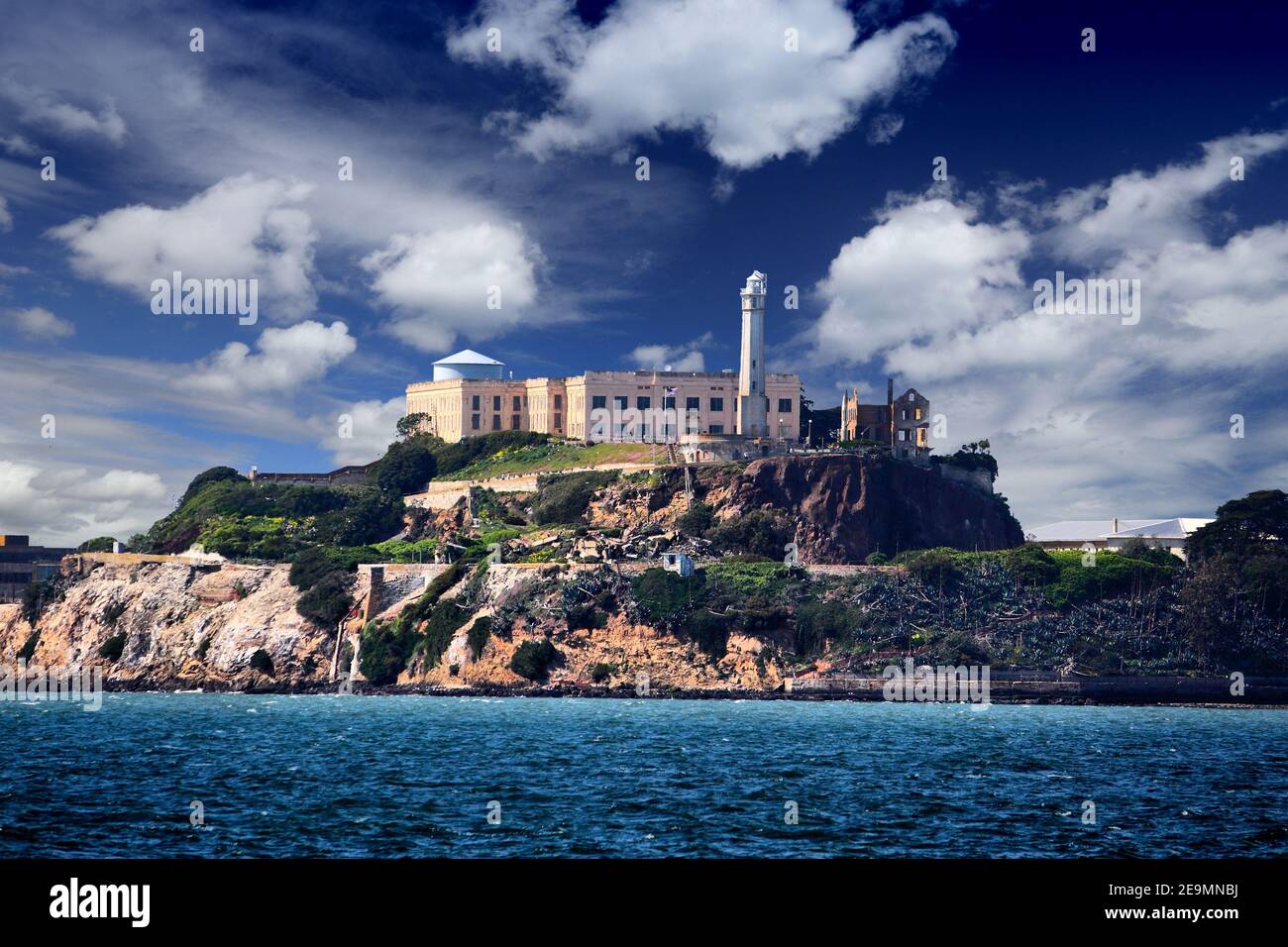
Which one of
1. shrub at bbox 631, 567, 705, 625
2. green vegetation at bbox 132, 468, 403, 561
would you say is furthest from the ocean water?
green vegetation at bbox 132, 468, 403, 561

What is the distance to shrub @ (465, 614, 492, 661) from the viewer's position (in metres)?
119

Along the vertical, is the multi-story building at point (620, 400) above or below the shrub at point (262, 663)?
above

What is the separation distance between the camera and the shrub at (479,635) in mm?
119062

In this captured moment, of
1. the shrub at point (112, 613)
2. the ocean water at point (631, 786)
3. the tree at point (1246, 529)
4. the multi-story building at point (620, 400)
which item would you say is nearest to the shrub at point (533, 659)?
the ocean water at point (631, 786)

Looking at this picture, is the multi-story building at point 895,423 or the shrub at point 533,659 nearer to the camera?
Answer: the shrub at point 533,659

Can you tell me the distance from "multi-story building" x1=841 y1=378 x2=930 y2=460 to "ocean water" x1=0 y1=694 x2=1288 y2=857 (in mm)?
66242

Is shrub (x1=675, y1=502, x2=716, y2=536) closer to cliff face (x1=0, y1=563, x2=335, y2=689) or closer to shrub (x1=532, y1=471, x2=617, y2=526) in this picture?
shrub (x1=532, y1=471, x2=617, y2=526)

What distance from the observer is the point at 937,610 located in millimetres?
121812

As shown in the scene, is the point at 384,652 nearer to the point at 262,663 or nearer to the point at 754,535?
the point at 262,663

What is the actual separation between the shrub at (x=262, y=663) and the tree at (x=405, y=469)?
4136cm

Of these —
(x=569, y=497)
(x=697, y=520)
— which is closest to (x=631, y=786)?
(x=697, y=520)

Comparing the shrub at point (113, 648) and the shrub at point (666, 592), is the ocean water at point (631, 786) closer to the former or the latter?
the shrub at point (666, 592)

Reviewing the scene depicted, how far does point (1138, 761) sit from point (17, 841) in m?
47.5

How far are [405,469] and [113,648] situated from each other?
43785 millimetres
